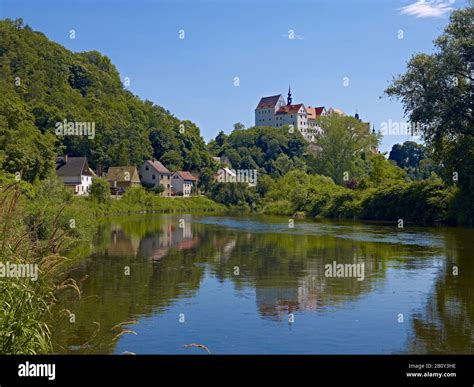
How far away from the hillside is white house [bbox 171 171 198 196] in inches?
172

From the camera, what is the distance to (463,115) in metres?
39.5

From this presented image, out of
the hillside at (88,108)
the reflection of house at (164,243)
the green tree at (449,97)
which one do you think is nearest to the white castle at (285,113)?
the hillside at (88,108)

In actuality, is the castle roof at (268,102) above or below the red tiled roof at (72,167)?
above

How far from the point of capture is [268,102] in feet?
600

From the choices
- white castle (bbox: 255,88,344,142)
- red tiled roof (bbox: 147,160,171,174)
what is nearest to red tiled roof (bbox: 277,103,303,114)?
white castle (bbox: 255,88,344,142)

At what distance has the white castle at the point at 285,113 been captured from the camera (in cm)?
17150

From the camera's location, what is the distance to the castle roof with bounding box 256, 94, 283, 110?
180 meters

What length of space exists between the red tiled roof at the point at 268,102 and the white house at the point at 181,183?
79903mm

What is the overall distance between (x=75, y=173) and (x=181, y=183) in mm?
25758

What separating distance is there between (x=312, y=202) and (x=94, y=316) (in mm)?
48507

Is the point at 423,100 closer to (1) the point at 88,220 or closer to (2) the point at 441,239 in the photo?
(2) the point at 441,239

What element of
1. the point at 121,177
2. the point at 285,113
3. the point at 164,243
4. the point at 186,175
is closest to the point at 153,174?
the point at 186,175

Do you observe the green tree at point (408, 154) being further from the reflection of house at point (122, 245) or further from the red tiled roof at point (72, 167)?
the reflection of house at point (122, 245)
